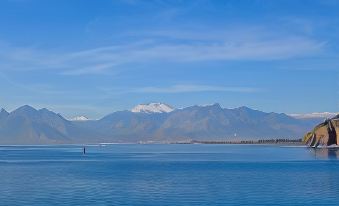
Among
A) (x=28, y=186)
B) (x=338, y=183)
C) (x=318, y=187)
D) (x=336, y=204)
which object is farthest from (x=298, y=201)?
(x=28, y=186)

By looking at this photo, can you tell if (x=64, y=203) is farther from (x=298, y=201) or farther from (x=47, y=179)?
(x=47, y=179)

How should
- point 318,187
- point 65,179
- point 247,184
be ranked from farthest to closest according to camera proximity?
point 65,179
point 247,184
point 318,187

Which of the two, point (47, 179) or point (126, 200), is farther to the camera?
point (47, 179)

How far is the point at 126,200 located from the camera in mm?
69625

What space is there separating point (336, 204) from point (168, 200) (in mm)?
17252

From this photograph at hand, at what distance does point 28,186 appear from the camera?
283 ft

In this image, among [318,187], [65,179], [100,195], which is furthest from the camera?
[65,179]

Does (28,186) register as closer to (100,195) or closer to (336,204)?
(100,195)

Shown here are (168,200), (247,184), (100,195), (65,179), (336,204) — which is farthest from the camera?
(65,179)

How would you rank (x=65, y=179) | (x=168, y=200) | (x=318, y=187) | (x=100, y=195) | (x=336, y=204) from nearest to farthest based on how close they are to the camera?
(x=336, y=204) → (x=168, y=200) → (x=100, y=195) → (x=318, y=187) → (x=65, y=179)

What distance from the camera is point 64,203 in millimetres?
66188

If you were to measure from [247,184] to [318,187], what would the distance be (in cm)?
1005

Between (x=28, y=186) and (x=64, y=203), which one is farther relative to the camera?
(x=28, y=186)

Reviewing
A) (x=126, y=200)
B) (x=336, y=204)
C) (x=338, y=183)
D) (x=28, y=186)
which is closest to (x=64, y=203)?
(x=126, y=200)
